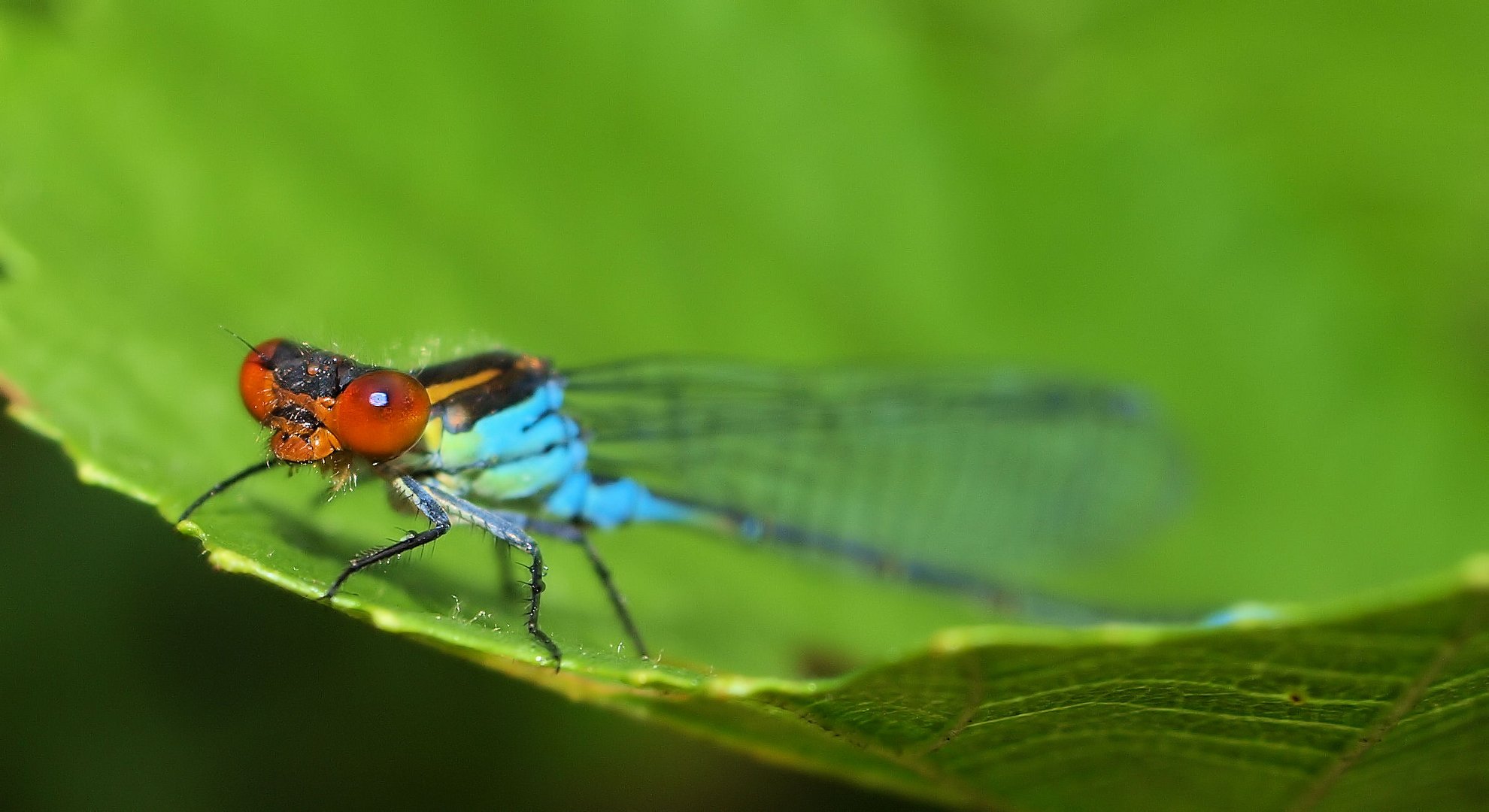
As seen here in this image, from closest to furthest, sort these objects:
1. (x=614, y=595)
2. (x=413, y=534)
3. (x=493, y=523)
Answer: (x=413, y=534)
(x=493, y=523)
(x=614, y=595)

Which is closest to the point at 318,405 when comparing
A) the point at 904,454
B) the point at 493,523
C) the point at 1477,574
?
the point at 493,523

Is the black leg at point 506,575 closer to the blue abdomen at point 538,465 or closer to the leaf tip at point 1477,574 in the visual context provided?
the blue abdomen at point 538,465

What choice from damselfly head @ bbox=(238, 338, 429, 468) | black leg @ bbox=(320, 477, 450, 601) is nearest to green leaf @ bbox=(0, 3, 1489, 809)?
black leg @ bbox=(320, 477, 450, 601)

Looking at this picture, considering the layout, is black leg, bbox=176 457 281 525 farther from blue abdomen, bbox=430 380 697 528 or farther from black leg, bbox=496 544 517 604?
black leg, bbox=496 544 517 604

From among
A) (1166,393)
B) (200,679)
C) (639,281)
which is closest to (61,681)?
(200,679)

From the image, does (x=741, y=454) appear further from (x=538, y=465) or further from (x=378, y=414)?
(x=378, y=414)

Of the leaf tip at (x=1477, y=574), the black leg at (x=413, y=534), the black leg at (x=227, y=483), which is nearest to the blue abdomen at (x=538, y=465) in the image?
the black leg at (x=413, y=534)

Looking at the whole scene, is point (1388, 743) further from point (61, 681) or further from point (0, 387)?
point (61, 681)
